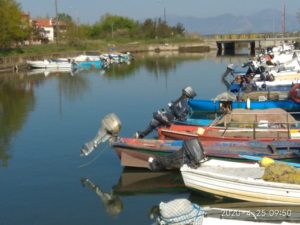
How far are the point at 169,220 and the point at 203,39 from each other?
88873 millimetres

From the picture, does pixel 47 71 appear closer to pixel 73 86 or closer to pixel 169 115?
pixel 73 86

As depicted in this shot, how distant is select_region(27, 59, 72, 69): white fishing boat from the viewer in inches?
2307

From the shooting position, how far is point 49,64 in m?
59.5

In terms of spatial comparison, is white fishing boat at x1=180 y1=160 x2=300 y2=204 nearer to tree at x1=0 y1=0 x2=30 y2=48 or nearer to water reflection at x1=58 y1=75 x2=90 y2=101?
water reflection at x1=58 y1=75 x2=90 y2=101

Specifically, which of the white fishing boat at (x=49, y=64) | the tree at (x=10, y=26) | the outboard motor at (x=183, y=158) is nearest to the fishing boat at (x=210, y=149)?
the outboard motor at (x=183, y=158)

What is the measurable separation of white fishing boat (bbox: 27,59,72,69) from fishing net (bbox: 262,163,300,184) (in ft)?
164

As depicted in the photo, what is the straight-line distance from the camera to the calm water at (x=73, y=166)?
1263 cm

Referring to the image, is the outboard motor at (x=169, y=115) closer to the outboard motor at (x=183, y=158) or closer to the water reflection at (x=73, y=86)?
the outboard motor at (x=183, y=158)

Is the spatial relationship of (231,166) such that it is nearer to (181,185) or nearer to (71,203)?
(181,185)

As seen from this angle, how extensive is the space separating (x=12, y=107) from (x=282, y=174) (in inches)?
873

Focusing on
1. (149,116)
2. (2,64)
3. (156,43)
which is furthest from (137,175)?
(156,43)

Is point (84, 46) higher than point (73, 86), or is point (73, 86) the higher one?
point (84, 46)

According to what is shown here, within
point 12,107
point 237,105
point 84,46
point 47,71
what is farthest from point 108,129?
point 84,46

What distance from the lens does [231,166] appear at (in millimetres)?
12203
